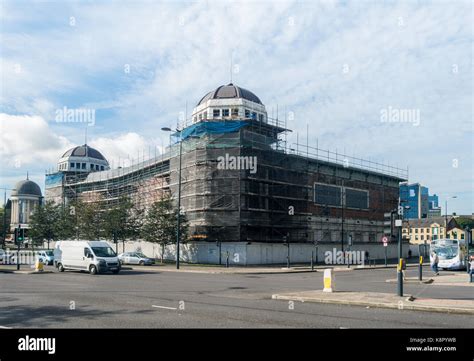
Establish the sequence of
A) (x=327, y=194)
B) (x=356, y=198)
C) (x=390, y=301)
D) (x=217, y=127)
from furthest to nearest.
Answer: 1. (x=356, y=198)
2. (x=327, y=194)
3. (x=217, y=127)
4. (x=390, y=301)

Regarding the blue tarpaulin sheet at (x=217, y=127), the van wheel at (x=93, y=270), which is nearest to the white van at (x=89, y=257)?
the van wheel at (x=93, y=270)

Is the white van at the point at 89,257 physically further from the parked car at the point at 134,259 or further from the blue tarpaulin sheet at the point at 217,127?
the blue tarpaulin sheet at the point at 217,127

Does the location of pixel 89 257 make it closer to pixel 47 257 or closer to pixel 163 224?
pixel 163 224

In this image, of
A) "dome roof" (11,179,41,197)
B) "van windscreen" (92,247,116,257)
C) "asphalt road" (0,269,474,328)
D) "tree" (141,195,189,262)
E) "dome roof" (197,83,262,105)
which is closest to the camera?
"asphalt road" (0,269,474,328)

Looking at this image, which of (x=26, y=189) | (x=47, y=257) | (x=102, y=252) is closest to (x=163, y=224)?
(x=47, y=257)

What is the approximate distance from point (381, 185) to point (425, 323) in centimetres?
6035

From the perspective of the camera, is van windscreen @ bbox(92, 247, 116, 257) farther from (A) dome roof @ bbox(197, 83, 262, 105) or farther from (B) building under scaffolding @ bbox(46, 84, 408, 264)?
(A) dome roof @ bbox(197, 83, 262, 105)

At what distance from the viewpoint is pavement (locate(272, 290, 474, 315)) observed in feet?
46.5

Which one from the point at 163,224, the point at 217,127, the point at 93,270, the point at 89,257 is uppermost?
the point at 217,127

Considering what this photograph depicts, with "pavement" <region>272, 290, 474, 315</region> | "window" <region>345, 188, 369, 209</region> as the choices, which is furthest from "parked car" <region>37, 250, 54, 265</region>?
"window" <region>345, 188, 369, 209</region>

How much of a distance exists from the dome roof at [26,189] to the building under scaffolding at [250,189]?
52.1m

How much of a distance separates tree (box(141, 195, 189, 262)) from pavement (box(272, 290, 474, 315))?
A: 99.2 ft

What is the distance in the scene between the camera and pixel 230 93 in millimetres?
58531

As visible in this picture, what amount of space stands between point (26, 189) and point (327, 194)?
260ft
